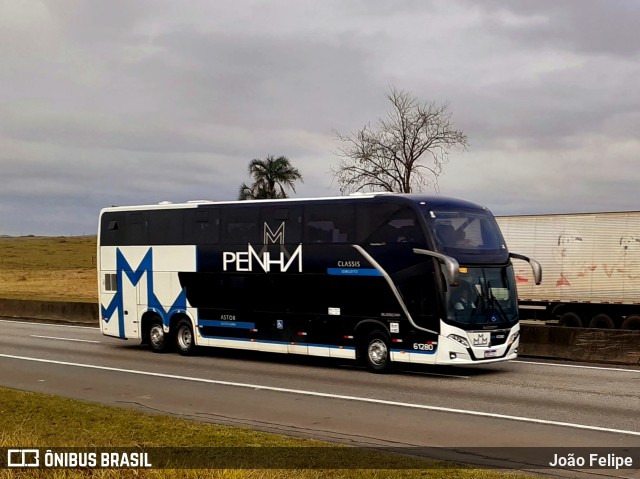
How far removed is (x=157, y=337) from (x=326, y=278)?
6.39 meters

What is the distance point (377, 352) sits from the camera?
63.0ft

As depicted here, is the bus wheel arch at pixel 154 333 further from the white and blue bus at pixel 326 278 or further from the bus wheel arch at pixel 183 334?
the bus wheel arch at pixel 183 334

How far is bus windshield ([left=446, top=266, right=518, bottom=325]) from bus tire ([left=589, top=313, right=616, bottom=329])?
11362 mm

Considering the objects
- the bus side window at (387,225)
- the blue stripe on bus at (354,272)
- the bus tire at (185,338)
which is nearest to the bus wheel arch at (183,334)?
the bus tire at (185,338)

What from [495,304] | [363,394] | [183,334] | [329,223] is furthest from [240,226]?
[363,394]

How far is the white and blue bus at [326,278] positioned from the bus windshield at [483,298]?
0.03 meters

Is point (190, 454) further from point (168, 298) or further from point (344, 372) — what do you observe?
point (168, 298)

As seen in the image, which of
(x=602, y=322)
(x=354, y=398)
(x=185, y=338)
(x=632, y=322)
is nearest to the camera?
(x=354, y=398)

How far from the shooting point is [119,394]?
1597cm

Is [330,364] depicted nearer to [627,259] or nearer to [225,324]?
[225,324]

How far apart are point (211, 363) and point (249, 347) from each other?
1.03 metres

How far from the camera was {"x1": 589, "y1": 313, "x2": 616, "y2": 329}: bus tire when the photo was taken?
2930 centimetres

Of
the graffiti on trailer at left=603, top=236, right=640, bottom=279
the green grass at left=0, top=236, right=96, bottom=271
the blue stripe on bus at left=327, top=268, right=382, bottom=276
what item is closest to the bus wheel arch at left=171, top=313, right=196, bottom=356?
the blue stripe on bus at left=327, top=268, right=382, bottom=276

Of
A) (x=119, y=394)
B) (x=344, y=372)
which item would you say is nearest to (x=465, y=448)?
(x=119, y=394)
